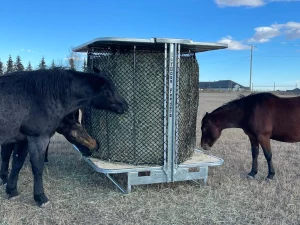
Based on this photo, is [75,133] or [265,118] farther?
[265,118]

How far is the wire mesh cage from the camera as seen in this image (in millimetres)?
5051

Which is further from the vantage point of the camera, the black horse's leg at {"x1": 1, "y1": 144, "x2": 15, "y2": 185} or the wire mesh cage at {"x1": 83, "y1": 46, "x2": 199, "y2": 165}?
the black horse's leg at {"x1": 1, "y1": 144, "x2": 15, "y2": 185}

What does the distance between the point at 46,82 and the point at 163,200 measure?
2.38 meters

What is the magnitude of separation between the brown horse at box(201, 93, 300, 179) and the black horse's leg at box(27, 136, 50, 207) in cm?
344

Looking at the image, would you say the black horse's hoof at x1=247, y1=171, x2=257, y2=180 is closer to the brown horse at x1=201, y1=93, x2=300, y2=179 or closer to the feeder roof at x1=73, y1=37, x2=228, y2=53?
the brown horse at x1=201, y1=93, x2=300, y2=179

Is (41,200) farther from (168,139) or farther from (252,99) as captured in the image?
(252,99)

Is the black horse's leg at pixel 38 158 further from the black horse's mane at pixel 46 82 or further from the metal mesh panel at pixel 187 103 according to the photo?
the metal mesh panel at pixel 187 103

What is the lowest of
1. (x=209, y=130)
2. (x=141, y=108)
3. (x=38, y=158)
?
(x=38, y=158)

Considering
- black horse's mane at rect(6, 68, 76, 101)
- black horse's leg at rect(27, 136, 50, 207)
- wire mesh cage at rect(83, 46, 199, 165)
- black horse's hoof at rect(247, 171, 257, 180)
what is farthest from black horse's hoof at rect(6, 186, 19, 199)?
black horse's hoof at rect(247, 171, 257, 180)

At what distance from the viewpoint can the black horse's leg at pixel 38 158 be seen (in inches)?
175

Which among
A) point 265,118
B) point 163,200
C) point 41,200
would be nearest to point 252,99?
point 265,118

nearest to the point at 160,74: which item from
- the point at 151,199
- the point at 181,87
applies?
the point at 181,87

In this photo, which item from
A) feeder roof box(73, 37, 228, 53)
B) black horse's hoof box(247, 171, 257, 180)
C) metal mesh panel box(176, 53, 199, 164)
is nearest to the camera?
feeder roof box(73, 37, 228, 53)

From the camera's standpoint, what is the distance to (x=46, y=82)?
4.55 m
